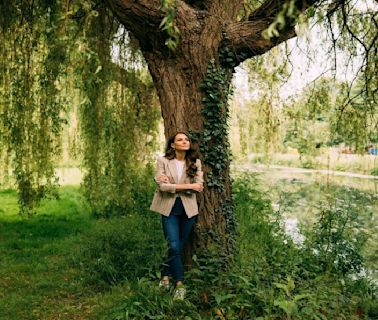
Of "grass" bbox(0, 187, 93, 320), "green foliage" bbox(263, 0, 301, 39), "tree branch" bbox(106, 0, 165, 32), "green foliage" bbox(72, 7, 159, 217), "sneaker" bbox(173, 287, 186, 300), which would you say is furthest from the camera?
"green foliage" bbox(72, 7, 159, 217)

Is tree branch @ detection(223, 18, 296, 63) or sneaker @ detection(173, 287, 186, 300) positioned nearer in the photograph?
sneaker @ detection(173, 287, 186, 300)

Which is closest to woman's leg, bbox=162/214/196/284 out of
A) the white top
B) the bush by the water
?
the bush by the water

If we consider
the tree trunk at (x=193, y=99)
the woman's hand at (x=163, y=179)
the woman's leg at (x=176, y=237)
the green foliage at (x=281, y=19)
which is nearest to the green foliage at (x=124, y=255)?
the woman's leg at (x=176, y=237)

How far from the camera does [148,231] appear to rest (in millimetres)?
6000

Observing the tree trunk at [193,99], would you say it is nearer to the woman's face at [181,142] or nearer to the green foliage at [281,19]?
the woman's face at [181,142]

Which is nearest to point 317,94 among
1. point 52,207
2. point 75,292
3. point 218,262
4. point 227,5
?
point 227,5

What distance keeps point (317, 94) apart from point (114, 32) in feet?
9.30

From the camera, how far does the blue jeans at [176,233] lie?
459 cm

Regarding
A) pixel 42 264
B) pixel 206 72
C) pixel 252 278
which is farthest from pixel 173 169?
pixel 42 264

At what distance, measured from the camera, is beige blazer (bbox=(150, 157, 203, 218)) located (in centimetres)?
457

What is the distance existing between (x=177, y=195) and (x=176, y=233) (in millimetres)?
333

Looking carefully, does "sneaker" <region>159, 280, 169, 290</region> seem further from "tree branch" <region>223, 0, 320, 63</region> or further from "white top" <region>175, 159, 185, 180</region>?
"tree branch" <region>223, 0, 320, 63</region>

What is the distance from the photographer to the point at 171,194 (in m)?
4.59

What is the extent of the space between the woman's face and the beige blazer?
0.16 m
